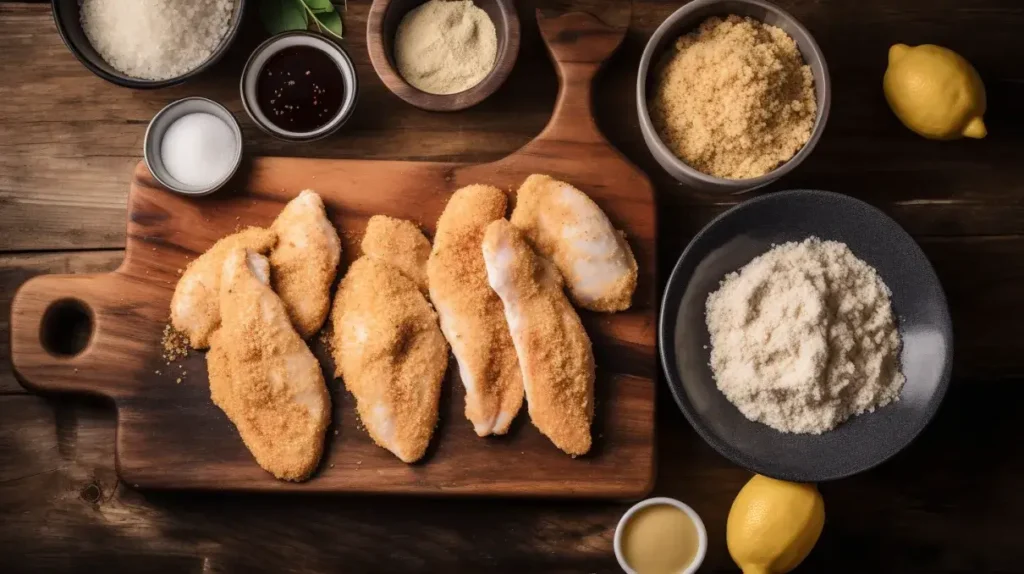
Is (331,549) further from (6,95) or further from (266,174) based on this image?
(6,95)

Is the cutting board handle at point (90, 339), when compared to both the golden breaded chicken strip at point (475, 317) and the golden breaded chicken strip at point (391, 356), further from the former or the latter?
the golden breaded chicken strip at point (475, 317)

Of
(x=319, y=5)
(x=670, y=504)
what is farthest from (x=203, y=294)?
(x=670, y=504)

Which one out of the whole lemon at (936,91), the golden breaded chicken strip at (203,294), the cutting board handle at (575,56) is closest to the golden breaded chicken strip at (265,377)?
the golden breaded chicken strip at (203,294)

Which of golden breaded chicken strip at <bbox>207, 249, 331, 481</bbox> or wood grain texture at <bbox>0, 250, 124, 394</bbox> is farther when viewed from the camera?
wood grain texture at <bbox>0, 250, 124, 394</bbox>

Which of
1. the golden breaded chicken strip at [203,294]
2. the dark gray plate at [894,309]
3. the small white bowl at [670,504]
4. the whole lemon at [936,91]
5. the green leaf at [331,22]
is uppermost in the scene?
the green leaf at [331,22]

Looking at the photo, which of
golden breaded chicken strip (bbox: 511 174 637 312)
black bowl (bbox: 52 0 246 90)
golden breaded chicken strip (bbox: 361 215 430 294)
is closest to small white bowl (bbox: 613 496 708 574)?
golden breaded chicken strip (bbox: 511 174 637 312)

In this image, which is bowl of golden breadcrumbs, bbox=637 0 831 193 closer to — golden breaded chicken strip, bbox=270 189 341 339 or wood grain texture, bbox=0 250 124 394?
golden breaded chicken strip, bbox=270 189 341 339

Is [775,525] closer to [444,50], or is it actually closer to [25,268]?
[444,50]
